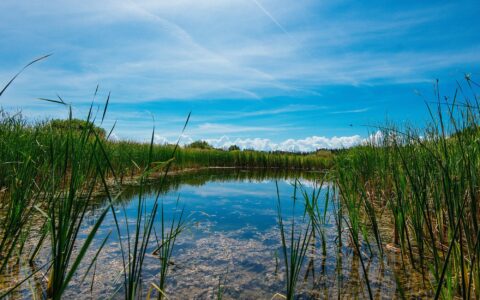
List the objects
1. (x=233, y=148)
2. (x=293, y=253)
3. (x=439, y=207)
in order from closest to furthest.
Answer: (x=293, y=253) → (x=439, y=207) → (x=233, y=148)

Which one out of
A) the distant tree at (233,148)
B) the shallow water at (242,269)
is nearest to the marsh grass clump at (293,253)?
the shallow water at (242,269)

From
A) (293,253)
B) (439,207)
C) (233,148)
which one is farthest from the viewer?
(233,148)

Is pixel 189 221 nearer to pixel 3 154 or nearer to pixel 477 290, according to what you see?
pixel 3 154

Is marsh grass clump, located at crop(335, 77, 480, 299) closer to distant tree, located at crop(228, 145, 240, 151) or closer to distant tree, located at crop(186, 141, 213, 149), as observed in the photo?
distant tree, located at crop(228, 145, 240, 151)

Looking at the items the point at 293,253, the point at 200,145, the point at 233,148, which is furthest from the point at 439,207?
the point at 200,145

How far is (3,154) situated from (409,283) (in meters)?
4.51

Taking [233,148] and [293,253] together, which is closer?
[293,253]

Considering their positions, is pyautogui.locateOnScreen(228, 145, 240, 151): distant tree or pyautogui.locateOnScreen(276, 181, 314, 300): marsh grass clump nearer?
pyautogui.locateOnScreen(276, 181, 314, 300): marsh grass clump

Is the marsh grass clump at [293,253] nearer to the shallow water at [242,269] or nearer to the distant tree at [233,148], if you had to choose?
the shallow water at [242,269]

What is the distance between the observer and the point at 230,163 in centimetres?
2134

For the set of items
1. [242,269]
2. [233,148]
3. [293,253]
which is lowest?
[242,269]

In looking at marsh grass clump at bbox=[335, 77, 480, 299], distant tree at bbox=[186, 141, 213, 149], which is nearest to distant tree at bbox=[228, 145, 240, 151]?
distant tree at bbox=[186, 141, 213, 149]

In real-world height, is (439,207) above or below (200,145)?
below

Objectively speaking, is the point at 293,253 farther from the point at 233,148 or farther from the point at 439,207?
the point at 233,148
